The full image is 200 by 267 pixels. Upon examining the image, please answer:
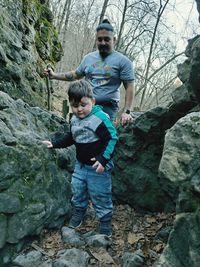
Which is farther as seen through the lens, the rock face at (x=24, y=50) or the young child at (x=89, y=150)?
the rock face at (x=24, y=50)

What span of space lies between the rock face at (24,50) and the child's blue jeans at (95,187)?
176 centimetres

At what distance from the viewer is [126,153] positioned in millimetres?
4539

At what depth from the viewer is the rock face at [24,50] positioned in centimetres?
485

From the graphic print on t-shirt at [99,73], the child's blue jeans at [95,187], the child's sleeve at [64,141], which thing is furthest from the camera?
the graphic print on t-shirt at [99,73]

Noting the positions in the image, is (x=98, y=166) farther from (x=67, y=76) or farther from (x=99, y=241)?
(x=67, y=76)

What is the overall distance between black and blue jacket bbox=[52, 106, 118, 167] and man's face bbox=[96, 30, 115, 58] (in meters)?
A: 1.05

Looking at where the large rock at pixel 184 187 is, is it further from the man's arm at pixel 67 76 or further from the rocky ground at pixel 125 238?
the man's arm at pixel 67 76

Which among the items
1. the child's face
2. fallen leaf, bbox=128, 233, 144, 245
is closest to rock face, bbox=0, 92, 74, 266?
the child's face

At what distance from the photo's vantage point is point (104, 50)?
4309 millimetres

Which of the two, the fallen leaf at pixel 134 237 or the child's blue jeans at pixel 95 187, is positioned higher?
the child's blue jeans at pixel 95 187

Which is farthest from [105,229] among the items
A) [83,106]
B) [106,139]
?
[83,106]

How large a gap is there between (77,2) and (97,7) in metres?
2.37

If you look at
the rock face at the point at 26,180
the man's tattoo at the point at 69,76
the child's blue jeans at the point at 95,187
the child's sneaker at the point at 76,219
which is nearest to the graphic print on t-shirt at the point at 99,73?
the man's tattoo at the point at 69,76

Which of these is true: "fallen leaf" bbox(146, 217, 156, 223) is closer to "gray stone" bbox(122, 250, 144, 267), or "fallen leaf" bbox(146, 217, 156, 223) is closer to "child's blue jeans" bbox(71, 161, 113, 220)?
"child's blue jeans" bbox(71, 161, 113, 220)
